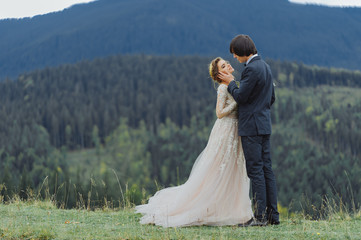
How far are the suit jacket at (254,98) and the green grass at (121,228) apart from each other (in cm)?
149

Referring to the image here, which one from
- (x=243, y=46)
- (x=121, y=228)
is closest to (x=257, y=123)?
(x=243, y=46)

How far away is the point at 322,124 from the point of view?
536 ft

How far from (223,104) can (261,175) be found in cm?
128

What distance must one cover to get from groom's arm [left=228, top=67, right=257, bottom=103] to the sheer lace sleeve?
15.1 inches

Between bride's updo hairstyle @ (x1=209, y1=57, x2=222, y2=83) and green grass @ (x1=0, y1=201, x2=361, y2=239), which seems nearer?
green grass @ (x1=0, y1=201, x2=361, y2=239)

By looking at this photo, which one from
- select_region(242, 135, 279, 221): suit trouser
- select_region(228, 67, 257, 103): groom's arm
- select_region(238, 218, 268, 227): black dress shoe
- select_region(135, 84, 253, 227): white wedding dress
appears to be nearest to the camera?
select_region(228, 67, 257, 103): groom's arm

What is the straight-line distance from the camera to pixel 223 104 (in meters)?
7.15

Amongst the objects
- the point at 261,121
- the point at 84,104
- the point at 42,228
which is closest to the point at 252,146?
the point at 261,121

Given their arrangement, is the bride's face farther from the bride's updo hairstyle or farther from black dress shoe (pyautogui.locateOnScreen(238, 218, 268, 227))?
black dress shoe (pyautogui.locateOnScreen(238, 218, 268, 227))

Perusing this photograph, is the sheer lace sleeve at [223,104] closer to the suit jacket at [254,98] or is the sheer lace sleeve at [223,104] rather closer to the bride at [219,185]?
the bride at [219,185]

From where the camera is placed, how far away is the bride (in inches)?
274

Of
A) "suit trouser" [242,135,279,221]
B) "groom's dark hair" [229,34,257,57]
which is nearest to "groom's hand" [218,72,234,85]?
"groom's dark hair" [229,34,257,57]

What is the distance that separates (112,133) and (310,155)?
7077 centimetres

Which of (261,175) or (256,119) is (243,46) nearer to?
(256,119)
